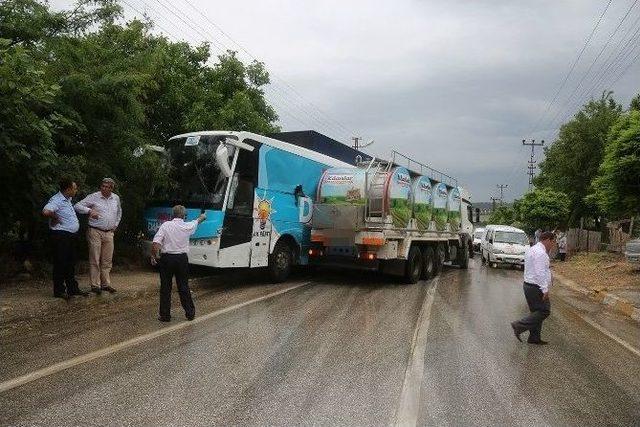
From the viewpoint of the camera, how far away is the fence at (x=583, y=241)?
106 feet

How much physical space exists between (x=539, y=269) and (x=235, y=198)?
19.6ft

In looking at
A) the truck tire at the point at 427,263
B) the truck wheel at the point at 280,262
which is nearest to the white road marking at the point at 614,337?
the truck tire at the point at 427,263

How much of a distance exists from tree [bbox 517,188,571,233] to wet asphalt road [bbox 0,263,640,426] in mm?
30713

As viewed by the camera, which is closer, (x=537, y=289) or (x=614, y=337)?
(x=537, y=289)

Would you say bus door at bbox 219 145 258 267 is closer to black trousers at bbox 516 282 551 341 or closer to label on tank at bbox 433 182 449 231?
black trousers at bbox 516 282 551 341

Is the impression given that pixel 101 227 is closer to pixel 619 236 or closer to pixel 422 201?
pixel 422 201

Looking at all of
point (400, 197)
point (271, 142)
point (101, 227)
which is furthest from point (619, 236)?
point (101, 227)

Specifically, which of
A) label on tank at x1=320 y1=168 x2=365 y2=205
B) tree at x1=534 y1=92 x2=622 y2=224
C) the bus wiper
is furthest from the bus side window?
tree at x1=534 y1=92 x2=622 y2=224

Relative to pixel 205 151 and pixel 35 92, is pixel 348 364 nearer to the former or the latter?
pixel 35 92

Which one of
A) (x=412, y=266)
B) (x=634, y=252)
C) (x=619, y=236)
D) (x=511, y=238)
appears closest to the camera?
(x=412, y=266)

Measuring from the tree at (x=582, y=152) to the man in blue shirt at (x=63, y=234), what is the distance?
114 feet

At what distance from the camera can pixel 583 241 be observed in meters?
33.6

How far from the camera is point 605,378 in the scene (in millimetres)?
5707

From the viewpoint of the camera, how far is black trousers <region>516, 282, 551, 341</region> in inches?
288
